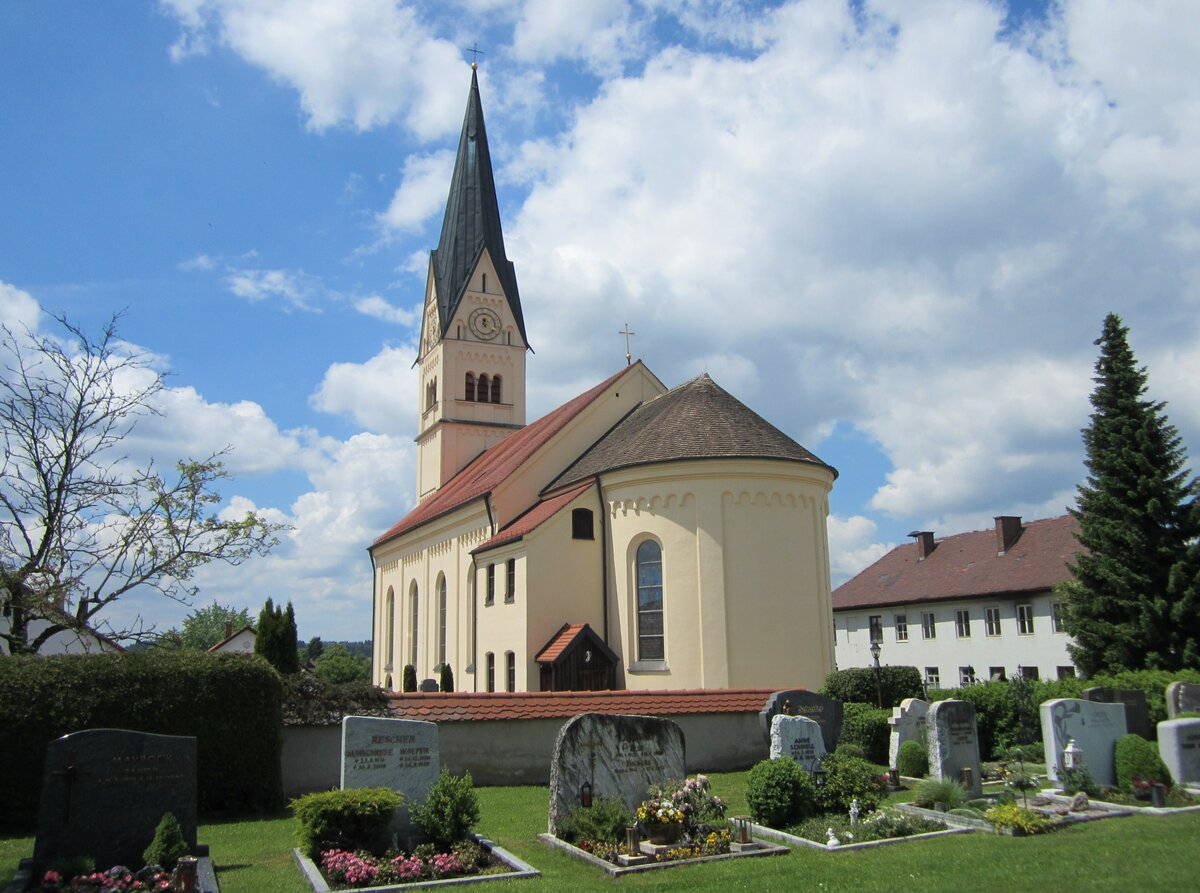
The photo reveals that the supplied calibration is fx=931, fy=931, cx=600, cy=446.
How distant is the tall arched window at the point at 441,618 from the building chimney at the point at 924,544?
28356mm

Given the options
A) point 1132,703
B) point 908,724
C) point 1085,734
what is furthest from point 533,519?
point 1085,734

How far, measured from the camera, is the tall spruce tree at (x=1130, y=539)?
28.7 m

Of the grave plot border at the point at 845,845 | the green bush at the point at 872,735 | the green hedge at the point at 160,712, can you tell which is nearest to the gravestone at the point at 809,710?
the green bush at the point at 872,735

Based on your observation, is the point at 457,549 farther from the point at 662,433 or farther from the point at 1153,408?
the point at 1153,408

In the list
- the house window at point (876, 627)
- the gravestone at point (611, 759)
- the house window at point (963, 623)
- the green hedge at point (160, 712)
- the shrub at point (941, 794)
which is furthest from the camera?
the house window at point (876, 627)

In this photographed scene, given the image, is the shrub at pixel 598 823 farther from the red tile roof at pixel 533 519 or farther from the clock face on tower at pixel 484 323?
the clock face on tower at pixel 484 323

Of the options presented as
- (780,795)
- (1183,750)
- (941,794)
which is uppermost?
(1183,750)

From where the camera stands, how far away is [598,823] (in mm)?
11531


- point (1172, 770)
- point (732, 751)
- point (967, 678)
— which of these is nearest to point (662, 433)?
point (732, 751)

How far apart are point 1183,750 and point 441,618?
2845 cm

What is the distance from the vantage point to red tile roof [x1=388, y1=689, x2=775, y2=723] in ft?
59.3

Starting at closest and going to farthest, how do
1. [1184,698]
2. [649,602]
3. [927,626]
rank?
[1184,698] < [649,602] < [927,626]

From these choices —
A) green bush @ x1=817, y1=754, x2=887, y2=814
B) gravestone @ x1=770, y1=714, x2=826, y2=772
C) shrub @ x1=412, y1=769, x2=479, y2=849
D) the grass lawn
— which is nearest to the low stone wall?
the grass lawn

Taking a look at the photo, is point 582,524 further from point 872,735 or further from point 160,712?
point 160,712
